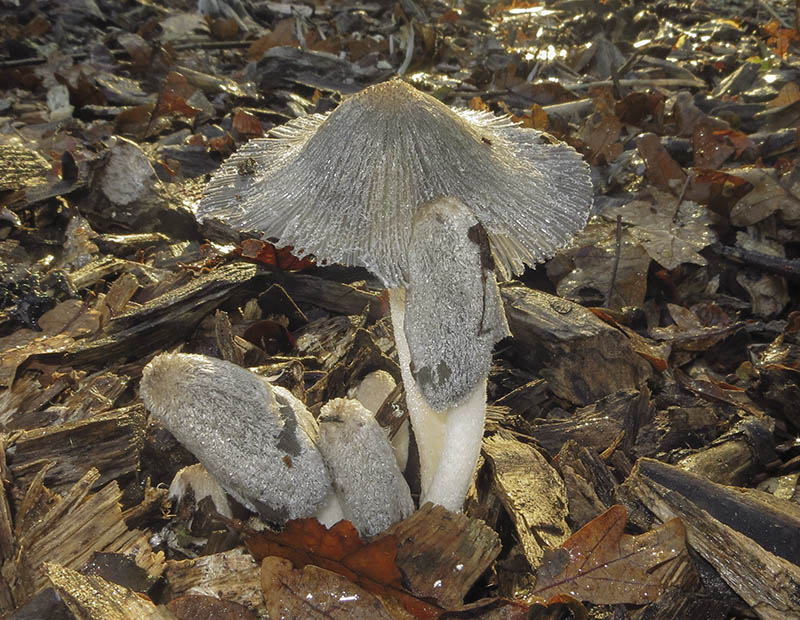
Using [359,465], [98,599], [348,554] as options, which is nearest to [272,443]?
[359,465]

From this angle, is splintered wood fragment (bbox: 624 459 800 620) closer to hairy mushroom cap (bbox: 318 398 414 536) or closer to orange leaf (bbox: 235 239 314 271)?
hairy mushroom cap (bbox: 318 398 414 536)

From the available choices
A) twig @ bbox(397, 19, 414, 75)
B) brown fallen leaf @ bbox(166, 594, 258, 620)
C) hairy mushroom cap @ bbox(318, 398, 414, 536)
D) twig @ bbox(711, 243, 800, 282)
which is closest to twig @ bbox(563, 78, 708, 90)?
twig @ bbox(397, 19, 414, 75)

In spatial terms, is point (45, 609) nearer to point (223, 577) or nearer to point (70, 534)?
point (70, 534)

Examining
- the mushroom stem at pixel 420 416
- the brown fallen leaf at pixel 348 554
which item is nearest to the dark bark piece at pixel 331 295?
the mushroom stem at pixel 420 416

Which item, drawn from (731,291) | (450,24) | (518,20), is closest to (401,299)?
(731,291)

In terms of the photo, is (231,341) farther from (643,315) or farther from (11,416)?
(643,315)

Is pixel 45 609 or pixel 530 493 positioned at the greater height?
pixel 530 493

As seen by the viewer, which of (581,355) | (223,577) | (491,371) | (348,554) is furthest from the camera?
(491,371)
